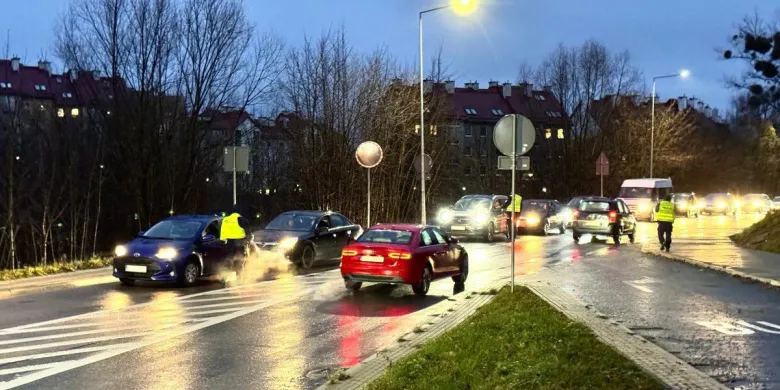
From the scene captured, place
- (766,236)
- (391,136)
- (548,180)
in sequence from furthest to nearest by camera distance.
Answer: (548,180), (391,136), (766,236)

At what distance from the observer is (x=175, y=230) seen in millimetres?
15656

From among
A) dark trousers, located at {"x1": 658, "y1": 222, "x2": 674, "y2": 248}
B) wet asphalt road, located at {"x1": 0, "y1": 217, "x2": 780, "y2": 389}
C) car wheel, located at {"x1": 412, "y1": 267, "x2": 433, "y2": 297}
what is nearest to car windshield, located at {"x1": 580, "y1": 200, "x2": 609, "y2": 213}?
dark trousers, located at {"x1": 658, "y1": 222, "x2": 674, "y2": 248}

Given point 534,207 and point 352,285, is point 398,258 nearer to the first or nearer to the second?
point 352,285

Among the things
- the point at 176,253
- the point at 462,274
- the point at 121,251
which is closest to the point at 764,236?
the point at 462,274

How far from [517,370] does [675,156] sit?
191 feet

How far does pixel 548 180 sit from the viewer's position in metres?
59.5

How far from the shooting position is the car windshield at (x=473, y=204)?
29.4 m

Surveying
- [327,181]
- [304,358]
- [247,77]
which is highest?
[247,77]

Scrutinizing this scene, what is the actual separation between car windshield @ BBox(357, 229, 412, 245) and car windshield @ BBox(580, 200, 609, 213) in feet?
51.3

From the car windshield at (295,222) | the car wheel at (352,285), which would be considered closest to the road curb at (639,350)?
the car wheel at (352,285)

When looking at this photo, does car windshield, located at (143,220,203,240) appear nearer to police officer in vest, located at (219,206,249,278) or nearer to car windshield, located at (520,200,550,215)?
police officer in vest, located at (219,206,249,278)

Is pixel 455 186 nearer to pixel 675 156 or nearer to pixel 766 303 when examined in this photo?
pixel 675 156

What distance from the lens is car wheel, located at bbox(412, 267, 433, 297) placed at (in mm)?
13539

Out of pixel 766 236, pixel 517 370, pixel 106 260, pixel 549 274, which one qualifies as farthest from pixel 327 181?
pixel 517 370
